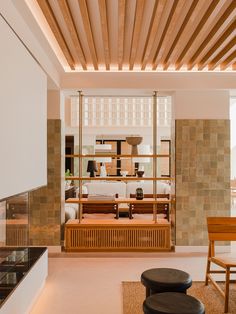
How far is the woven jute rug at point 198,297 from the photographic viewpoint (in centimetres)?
329

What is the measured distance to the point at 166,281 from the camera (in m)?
2.79

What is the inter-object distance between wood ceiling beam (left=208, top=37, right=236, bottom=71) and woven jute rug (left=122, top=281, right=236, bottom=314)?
2696 mm

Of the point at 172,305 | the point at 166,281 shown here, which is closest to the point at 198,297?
the point at 166,281

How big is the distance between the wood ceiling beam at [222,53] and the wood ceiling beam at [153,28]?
2.93 ft

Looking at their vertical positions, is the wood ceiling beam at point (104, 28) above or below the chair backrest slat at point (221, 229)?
above

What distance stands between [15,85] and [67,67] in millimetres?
2648

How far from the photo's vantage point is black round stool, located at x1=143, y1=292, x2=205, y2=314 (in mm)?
2264

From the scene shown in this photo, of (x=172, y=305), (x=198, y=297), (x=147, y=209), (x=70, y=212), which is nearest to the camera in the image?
(x=172, y=305)

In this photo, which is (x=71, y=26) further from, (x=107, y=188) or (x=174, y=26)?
(x=107, y=188)

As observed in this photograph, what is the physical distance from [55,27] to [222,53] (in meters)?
2.12

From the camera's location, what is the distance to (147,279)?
2861mm

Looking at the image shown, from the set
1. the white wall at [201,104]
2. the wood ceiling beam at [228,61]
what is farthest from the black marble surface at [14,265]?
the wood ceiling beam at [228,61]

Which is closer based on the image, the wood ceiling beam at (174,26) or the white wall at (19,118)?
the white wall at (19,118)

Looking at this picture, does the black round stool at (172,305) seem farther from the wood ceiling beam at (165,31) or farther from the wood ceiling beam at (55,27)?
the wood ceiling beam at (55,27)
